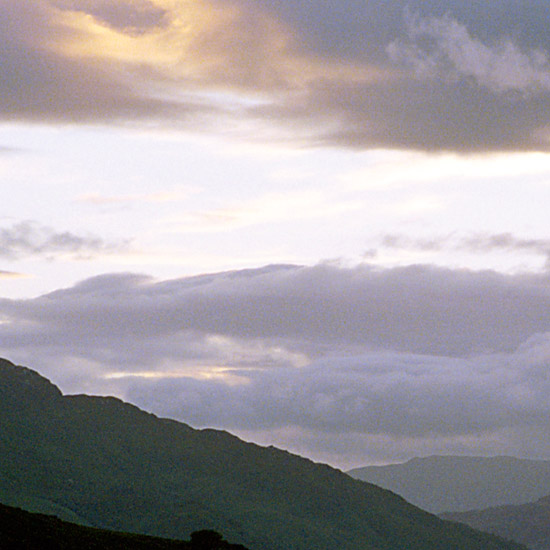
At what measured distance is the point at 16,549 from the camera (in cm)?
17875

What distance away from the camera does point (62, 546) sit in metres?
194

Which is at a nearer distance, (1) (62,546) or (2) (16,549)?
(2) (16,549)

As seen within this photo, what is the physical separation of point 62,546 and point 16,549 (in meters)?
Answer: 16.1
